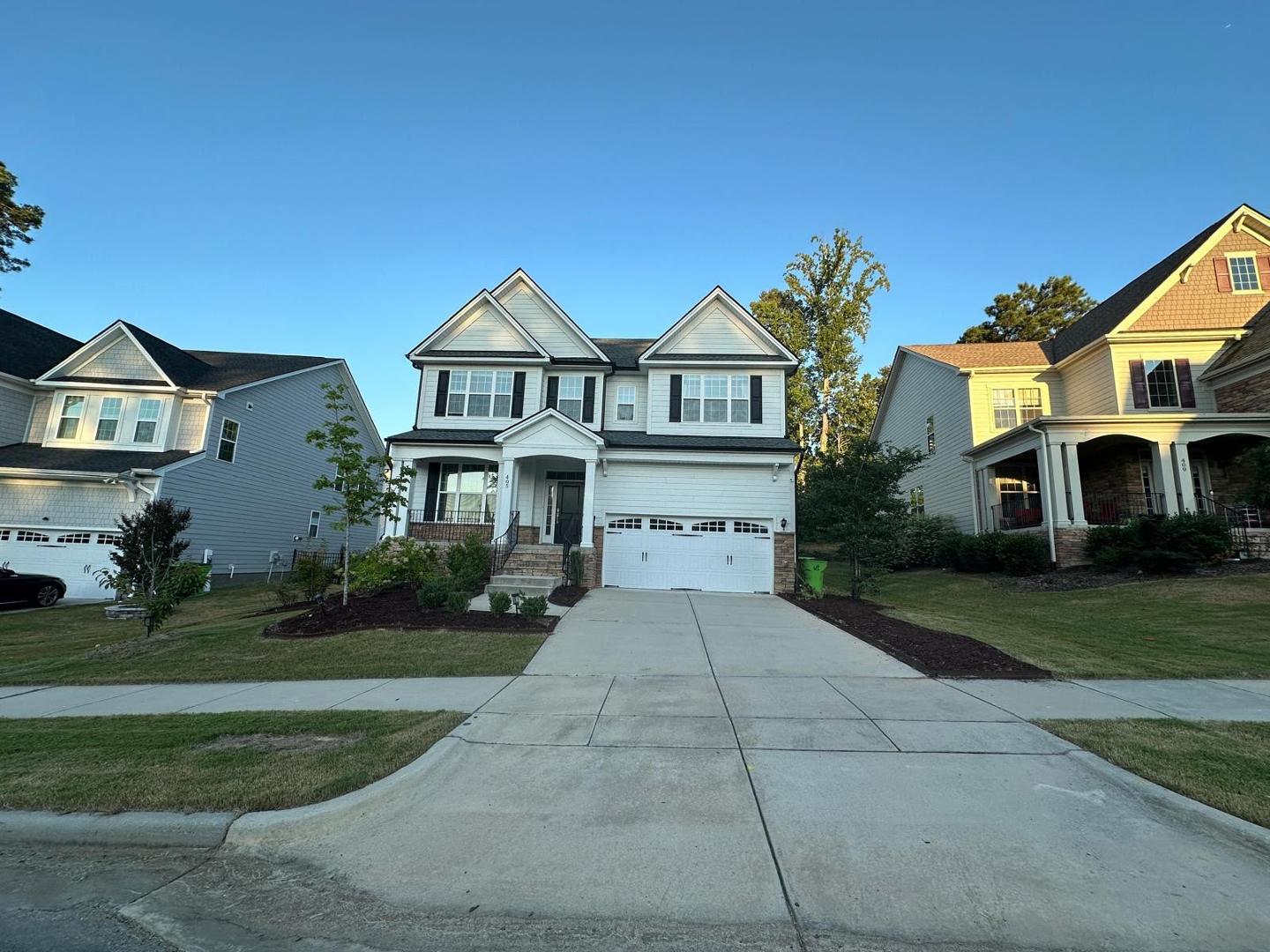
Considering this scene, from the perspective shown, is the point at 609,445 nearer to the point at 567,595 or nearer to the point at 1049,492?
the point at 567,595

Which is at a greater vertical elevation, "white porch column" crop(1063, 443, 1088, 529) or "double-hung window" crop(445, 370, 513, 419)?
"double-hung window" crop(445, 370, 513, 419)

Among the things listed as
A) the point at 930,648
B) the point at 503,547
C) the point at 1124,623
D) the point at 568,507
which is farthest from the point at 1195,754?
the point at 568,507

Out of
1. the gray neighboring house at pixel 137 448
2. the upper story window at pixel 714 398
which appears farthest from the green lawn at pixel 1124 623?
the gray neighboring house at pixel 137 448

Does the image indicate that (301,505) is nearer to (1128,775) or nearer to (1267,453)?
Result: (1128,775)

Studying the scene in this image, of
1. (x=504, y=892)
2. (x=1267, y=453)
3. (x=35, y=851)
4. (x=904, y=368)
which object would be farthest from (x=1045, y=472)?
(x=35, y=851)

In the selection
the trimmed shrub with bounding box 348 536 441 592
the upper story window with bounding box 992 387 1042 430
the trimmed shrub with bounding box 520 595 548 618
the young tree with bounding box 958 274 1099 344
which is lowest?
the trimmed shrub with bounding box 520 595 548 618

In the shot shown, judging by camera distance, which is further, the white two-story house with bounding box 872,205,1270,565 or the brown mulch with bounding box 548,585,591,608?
the white two-story house with bounding box 872,205,1270,565

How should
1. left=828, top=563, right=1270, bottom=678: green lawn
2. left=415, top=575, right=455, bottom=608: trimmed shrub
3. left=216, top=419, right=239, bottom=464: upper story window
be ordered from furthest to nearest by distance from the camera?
left=216, top=419, right=239, bottom=464: upper story window → left=415, top=575, right=455, bottom=608: trimmed shrub → left=828, top=563, right=1270, bottom=678: green lawn

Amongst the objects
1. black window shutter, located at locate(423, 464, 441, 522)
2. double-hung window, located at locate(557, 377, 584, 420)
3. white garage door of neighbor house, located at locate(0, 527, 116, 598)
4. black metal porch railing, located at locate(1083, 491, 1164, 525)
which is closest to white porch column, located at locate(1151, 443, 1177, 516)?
black metal porch railing, located at locate(1083, 491, 1164, 525)

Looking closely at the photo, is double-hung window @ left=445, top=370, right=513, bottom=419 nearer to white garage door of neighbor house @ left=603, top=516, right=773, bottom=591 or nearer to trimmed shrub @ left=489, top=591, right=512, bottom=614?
white garage door of neighbor house @ left=603, top=516, right=773, bottom=591

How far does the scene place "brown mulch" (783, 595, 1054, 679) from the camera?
7.58 m

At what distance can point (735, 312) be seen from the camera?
19328 mm

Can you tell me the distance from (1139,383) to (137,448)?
1358 inches

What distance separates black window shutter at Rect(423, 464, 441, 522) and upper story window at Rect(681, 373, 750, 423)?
8.10 meters
